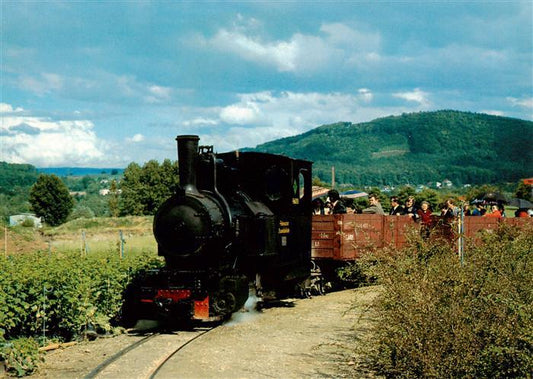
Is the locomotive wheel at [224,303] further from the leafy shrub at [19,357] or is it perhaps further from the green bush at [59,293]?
the leafy shrub at [19,357]

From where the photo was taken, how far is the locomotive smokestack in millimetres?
11023

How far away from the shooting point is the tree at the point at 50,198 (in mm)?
91250

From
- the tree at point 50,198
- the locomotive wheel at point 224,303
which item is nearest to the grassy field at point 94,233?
the tree at point 50,198

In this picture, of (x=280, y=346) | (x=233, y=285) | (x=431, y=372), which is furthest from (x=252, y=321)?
(x=431, y=372)

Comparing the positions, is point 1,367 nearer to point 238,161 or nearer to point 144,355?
point 144,355

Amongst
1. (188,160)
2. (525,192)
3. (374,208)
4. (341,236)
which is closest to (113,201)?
(525,192)

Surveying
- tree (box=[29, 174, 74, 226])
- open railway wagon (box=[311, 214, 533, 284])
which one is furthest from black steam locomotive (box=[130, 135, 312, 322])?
tree (box=[29, 174, 74, 226])

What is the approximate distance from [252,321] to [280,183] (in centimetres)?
301

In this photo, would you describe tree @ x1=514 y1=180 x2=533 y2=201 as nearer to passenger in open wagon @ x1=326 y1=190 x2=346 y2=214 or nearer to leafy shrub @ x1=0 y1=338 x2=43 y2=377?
passenger in open wagon @ x1=326 y1=190 x2=346 y2=214

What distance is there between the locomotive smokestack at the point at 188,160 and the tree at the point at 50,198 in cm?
8554

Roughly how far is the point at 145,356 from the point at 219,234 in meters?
2.76

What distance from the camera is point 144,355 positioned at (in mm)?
9156

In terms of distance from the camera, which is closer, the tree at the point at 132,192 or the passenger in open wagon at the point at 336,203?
the passenger in open wagon at the point at 336,203

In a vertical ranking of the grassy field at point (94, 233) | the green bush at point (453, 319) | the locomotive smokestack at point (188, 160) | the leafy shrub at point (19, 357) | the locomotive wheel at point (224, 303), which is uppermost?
the locomotive smokestack at point (188, 160)
